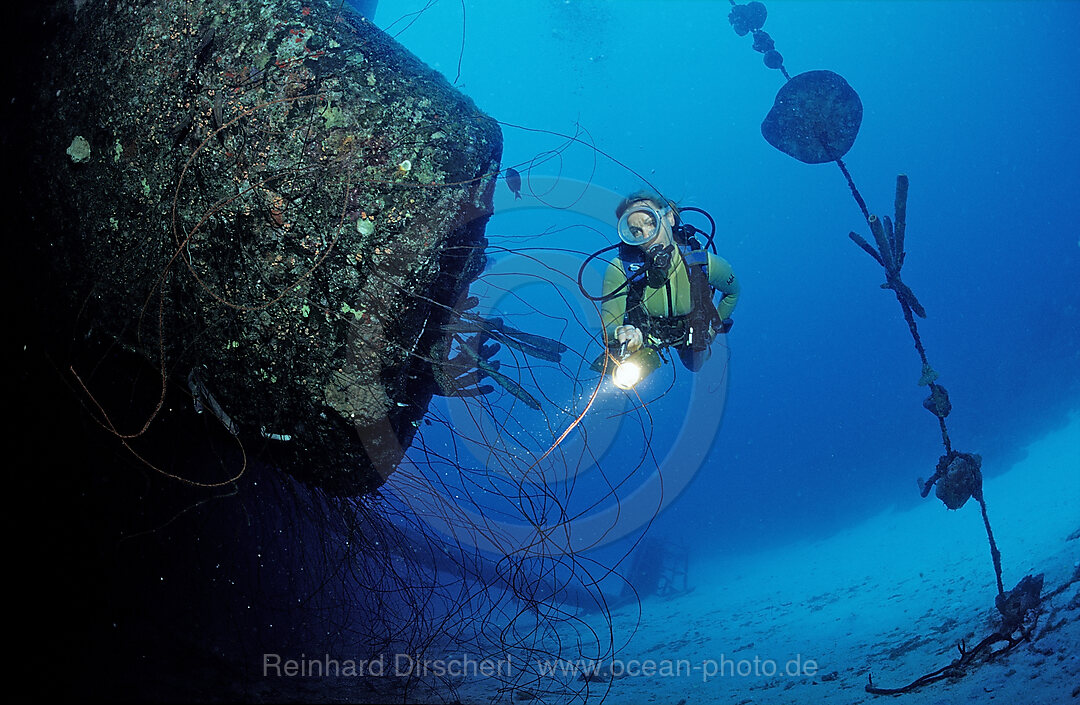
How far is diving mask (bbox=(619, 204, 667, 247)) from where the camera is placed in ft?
12.8

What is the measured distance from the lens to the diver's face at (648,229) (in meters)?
3.92

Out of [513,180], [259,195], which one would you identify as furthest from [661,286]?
[259,195]

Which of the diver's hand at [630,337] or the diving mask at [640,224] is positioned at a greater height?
the diving mask at [640,224]

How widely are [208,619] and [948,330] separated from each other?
270 feet

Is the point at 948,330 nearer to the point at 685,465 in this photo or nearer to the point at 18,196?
the point at 685,465

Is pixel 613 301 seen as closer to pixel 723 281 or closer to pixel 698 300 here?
pixel 698 300

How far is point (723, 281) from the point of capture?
4688 millimetres

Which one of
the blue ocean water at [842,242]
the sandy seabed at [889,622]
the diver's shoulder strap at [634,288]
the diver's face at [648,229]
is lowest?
the sandy seabed at [889,622]

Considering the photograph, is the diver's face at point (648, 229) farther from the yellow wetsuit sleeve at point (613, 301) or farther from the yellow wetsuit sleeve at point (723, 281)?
the yellow wetsuit sleeve at point (723, 281)

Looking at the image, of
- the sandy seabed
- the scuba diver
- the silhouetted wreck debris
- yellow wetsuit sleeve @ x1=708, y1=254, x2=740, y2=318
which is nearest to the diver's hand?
the scuba diver

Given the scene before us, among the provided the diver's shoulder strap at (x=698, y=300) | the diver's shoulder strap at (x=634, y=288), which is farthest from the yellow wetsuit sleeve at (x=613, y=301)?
the diver's shoulder strap at (x=698, y=300)

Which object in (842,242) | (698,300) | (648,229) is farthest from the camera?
(842,242)

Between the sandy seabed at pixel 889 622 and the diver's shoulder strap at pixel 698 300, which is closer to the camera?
the diver's shoulder strap at pixel 698 300

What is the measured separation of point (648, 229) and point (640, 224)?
0.09m
